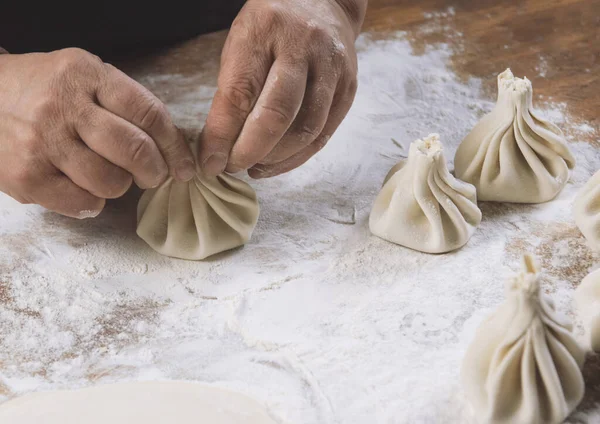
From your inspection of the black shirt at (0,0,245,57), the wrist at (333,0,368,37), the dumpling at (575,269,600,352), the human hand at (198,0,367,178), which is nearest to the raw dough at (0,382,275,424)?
the human hand at (198,0,367,178)

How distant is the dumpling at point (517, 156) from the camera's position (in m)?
Answer: 1.89

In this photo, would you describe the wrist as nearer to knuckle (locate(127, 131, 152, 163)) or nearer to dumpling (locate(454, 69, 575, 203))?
dumpling (locate(454, 69, 575, 203))

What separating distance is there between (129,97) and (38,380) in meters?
0.62

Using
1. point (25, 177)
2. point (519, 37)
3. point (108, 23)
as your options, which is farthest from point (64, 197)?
point (519, 37)

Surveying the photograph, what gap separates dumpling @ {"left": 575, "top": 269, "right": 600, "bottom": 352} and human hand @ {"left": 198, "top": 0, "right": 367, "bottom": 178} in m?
0.69

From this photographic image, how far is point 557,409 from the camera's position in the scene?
4.34 feet

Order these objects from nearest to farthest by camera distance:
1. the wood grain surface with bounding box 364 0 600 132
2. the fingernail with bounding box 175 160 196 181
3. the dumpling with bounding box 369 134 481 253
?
1. the fingernail with bounding box 175 160 196 181
2. the dumpling with bounding box 369 134 481 253
3. the wood grain surface with bounding box 364 0 600 132

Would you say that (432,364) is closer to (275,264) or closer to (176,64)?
(275,264)

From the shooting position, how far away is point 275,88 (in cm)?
161

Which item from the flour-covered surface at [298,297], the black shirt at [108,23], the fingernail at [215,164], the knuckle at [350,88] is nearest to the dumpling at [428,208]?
the flour-covered surface at [298,297]

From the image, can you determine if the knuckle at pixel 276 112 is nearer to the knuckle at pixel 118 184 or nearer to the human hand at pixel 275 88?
the human hand at pixel 275 88

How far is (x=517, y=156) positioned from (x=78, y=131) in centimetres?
111

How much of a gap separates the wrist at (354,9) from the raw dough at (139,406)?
107cm

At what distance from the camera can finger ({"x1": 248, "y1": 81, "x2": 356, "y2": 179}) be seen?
180 centimetres
